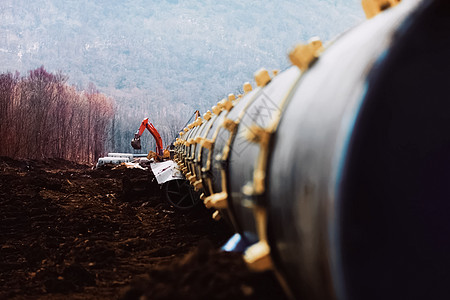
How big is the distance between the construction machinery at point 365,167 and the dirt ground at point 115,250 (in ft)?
1.06

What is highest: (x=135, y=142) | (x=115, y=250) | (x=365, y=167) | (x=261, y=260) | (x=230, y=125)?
(x=135, y=142)

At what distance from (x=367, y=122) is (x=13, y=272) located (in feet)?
13.4

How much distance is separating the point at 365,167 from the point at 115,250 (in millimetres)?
3981

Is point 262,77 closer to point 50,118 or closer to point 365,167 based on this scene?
point 365,167

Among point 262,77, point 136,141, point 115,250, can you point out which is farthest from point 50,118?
point 262,77

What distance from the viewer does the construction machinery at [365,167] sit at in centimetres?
114

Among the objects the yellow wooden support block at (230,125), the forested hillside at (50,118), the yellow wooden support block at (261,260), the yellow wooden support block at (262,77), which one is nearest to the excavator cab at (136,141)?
the forested hillside at (50,118)

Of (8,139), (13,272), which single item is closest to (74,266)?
(13,272)

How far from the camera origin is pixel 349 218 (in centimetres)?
122

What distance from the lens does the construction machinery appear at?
1136mm

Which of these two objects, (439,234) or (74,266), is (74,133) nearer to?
(74,266)

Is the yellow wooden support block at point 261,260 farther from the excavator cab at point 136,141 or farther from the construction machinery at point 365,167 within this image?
the excavator cab at point 136,141

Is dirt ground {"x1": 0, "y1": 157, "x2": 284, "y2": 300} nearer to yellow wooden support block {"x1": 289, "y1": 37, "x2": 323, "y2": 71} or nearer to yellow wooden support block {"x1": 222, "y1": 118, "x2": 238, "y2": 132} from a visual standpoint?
yellow wooden support block {"x1": 222, "y1": 118, "x2": 238, "y2": 132}

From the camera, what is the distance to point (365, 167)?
4.25 ft
